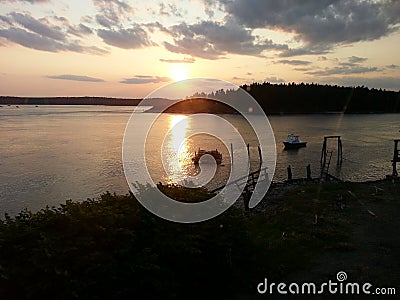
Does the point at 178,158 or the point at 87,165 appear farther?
the point at 178,158

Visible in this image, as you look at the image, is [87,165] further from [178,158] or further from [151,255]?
[151,255]

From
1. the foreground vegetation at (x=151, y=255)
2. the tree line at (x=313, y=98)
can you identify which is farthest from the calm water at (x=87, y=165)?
the tree line at (x=313, y=98)

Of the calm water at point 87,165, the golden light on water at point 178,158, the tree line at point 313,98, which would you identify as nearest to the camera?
the calm water at point 87,165

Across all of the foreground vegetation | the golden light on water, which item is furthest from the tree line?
the foreground vegetation

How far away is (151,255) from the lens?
784 cm

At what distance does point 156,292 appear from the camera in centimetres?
776

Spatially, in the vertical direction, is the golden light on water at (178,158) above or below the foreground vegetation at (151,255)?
below

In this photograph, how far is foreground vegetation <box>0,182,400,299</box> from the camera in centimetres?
702

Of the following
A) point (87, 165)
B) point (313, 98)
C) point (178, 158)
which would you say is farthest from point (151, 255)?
point (313, 98)

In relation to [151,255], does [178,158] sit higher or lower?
lower

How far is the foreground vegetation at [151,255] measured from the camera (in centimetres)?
702

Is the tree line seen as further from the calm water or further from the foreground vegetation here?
the foreground vegetation

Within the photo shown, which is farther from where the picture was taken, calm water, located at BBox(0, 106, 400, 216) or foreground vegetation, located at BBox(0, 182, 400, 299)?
calm water, located at BBox(0, 106, 400, 216)

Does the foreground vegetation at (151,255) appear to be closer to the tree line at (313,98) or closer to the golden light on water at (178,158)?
the golden light on water at (178,158)
